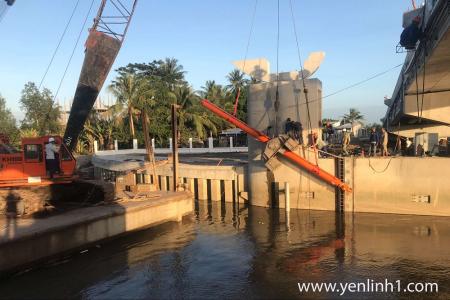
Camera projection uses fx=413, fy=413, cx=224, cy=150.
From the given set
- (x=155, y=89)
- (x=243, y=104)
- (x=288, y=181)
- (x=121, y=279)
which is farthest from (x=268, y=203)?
(x=243, y=104)

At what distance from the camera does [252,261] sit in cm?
1514

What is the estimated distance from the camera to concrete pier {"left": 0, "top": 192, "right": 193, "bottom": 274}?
1298 centimetres

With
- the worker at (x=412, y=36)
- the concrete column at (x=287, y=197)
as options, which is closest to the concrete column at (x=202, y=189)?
the concrete column at (x=287, y=197)

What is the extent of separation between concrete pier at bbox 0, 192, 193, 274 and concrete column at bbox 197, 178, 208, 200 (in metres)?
7.82

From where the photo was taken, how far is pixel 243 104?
62188 mm

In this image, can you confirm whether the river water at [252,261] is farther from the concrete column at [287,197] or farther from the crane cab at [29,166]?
the crane cab at [29,166]

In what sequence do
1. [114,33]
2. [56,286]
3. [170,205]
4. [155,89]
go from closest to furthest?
[56,286], [170,205], [114,33], [155,89]

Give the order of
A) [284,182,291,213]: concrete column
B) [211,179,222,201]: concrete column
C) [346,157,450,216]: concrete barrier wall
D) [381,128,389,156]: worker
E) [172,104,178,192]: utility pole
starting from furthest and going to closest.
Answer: [211,179,222,201]: concrete column → [381,128,389,156]: worker → [284,182,291,213]: concrete column → [172,104,178,192]: utility pole → [346,157,450,216]: concrete barrier wall

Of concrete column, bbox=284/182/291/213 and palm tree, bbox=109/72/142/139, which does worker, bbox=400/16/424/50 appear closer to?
concrete column, bbox=284/182/291/213

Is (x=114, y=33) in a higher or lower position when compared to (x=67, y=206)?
higher

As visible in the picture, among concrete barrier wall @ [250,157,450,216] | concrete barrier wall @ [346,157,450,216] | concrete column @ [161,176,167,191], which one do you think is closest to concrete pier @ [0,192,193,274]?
concrete barrier wall @ [250,157,450,216]

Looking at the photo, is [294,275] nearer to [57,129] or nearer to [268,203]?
[268,203]

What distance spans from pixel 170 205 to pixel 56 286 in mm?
7612

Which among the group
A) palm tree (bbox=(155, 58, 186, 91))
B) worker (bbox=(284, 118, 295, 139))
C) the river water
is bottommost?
the river water
